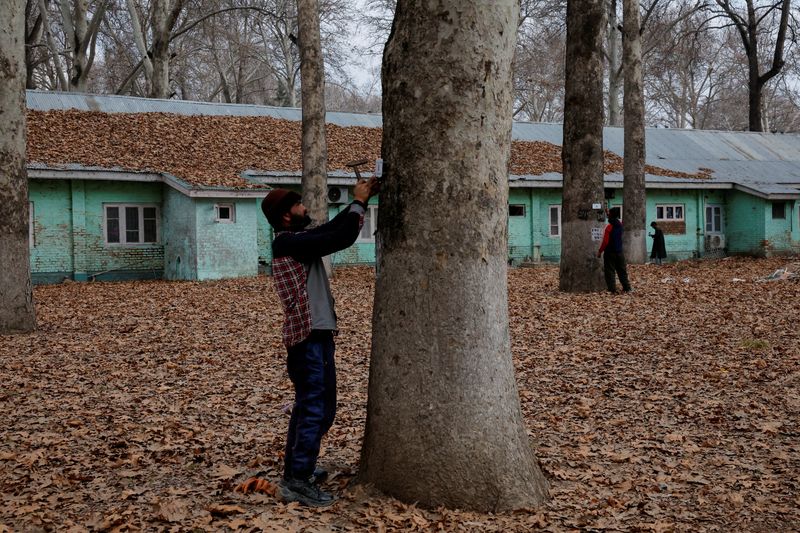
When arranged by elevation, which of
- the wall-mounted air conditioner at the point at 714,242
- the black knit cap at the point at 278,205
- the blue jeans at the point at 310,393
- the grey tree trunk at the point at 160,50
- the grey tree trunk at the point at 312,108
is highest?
the grey tree trunk at the point at 160,50

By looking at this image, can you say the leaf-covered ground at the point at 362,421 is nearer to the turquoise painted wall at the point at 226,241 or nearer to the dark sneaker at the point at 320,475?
the dark sneaker at the point at 320,475

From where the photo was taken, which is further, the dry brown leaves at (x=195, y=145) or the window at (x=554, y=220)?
the window at (x=554, y=220)

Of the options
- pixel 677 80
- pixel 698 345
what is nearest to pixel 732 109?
pixel 677 80

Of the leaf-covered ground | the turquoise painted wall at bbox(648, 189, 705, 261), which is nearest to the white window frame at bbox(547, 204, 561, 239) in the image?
the turquoise painted wall at bbox(648, 189, 705, 261)

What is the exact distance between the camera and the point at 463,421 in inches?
171

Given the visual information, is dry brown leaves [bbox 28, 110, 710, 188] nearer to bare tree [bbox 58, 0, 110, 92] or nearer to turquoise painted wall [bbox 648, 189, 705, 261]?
turquoise painted wall [bbox 648, 189, 705, 261]

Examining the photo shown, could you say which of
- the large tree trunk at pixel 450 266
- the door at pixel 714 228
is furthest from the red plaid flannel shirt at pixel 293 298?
the door at pixel 714 228

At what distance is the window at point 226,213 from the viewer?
2189 cm

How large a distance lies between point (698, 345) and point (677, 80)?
50794 mm

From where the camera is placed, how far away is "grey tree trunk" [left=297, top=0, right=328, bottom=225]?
17.5 m

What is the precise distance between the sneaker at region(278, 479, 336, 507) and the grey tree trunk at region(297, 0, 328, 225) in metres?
13.2

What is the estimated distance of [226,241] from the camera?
2191 centimetres

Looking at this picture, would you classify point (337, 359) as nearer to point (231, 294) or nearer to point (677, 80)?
point (231, 294)

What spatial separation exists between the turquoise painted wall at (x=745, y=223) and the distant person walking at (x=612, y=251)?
1722 cm
